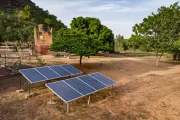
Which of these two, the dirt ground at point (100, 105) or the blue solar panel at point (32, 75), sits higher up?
the blue solar panel at point (32, 75)

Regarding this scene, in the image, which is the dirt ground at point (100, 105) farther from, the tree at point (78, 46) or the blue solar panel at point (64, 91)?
the tree at point (78, 46)

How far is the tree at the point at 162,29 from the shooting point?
32688 mm

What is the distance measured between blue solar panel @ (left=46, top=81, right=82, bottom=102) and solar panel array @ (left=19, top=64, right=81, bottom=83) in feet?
7.23

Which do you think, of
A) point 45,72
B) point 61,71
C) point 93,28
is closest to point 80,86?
point 45,72

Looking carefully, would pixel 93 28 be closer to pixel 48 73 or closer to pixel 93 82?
pixel 48 73

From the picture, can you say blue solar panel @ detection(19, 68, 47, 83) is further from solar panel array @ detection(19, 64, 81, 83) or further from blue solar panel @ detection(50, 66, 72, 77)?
blue solar panel @ detection(50, 66, 72, 77)

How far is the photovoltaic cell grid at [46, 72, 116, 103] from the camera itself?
1120 centimetres

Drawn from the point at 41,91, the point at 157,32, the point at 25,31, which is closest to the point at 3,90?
the point at 41,91

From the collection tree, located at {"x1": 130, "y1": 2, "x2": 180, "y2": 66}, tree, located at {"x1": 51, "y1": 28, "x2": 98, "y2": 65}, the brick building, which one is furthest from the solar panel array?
the brick building

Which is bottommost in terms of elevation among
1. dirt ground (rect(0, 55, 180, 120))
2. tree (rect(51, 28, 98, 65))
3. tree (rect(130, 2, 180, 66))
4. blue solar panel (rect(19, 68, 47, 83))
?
dirt ground (rect(0, 55, 180, 120))

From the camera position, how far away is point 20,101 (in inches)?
501

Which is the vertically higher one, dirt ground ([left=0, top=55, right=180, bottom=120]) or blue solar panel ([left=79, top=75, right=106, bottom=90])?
blue solar panel ([left=79, top=75, right=106, bottom=90])

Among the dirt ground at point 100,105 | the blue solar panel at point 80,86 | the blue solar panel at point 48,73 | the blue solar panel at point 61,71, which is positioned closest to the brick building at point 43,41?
the dirt ground at point 100,105

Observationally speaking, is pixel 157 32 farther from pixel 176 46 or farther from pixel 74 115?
pixel 74 115
